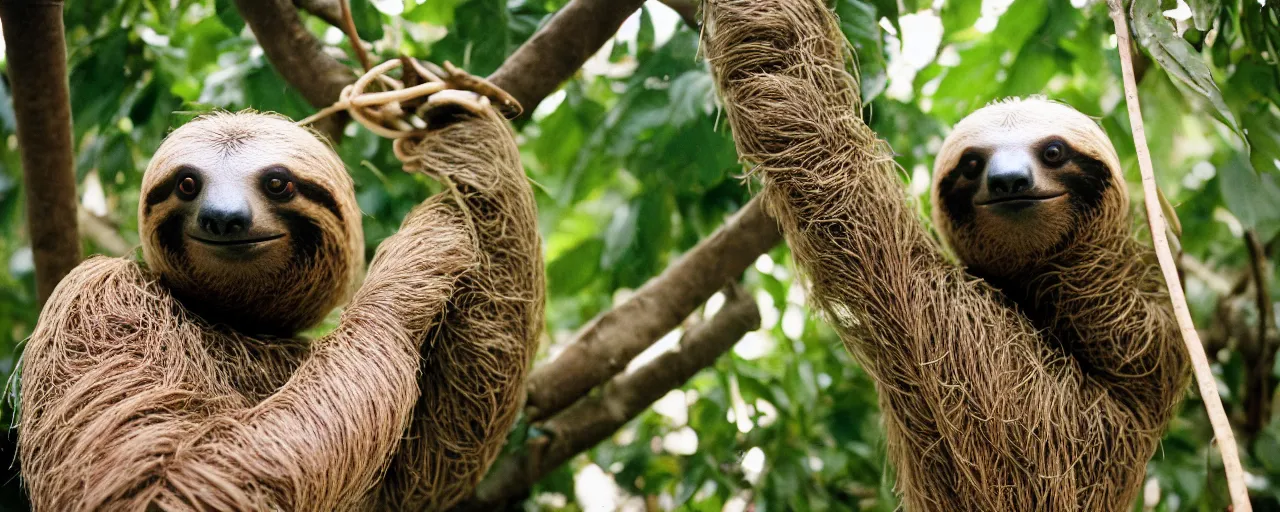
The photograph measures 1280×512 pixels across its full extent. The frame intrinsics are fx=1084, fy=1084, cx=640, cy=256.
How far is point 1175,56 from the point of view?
3078mm

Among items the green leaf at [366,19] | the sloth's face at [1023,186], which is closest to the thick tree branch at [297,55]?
the green leaf at [366,19]

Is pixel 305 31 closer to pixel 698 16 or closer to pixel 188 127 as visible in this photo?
pixel 188 127

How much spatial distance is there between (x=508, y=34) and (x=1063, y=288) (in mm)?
2408

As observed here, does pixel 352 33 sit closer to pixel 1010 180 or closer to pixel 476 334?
pixel 476 334

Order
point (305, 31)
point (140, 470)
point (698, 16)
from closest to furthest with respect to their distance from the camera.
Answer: point (140, 470) < point (698, 16) < point (305, 31)

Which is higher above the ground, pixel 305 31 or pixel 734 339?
pixel 305 31

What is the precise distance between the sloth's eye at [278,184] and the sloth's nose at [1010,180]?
203 cm

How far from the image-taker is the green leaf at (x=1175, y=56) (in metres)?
3.04

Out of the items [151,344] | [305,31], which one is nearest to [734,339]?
[305,31]

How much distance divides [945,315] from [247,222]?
1.98 m

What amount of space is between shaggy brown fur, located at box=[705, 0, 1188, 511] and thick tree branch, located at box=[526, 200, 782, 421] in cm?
107

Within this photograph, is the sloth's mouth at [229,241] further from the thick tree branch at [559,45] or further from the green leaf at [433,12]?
the green leaf at [433,12]

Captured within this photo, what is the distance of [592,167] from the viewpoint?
509 cm

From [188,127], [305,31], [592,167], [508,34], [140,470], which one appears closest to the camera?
[140,470]
